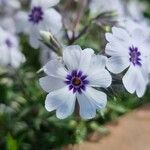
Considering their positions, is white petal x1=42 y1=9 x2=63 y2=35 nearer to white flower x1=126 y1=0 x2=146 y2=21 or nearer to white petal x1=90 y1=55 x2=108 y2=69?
white petal x1=90 y1=55 x2=108 y2=69

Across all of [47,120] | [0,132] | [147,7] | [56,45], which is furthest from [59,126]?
[147,7]

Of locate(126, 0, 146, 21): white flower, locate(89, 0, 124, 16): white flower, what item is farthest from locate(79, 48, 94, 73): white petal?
locate(126, 0, 146, 21): white flower

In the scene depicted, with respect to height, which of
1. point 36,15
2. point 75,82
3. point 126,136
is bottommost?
point 126,136

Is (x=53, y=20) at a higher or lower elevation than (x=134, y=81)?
higher

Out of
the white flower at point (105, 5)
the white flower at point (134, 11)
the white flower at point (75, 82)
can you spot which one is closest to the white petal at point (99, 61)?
the white flower at point (75, 82)

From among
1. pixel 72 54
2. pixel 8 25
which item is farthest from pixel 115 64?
pixel 8 25

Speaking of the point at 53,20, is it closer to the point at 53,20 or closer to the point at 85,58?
the point at 53,20

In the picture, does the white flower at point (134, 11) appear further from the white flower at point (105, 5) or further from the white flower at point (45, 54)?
the white flower at point (45, 54)

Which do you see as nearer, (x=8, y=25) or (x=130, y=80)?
(x=130, y=80)

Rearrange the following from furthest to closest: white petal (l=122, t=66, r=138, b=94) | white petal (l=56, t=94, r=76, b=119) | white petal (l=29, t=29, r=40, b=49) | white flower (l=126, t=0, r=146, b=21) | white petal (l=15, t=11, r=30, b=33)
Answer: white flower (l=126, t=0, r=146, b=21)
white petal (l=15, t=11, r=30, b=33)
white petal (l=29, t=29, r=40, b=49)
white petal (l=122, t=66, r=138, b=94)
white petal (l=56, t=94, r=76, b=119)
